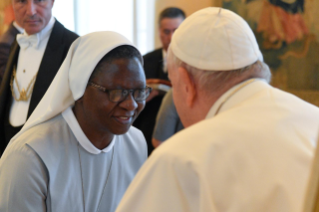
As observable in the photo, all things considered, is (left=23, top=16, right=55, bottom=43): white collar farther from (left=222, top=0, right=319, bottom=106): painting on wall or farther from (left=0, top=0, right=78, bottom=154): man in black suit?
(left=222, top=0, right=319, bottom=106): painting on wall

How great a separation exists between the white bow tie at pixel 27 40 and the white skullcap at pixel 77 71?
3.72 feet

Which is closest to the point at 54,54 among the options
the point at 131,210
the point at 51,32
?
the point at 51,32

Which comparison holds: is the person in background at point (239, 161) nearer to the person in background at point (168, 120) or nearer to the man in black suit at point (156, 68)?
the person in background at point (168, 120)

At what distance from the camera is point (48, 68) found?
3.04 meters

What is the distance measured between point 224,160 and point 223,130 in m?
0.10

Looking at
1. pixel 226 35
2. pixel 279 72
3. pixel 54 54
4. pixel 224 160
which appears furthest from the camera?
pixel 279 72

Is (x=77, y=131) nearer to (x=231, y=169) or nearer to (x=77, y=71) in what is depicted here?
(x=77, y=71)

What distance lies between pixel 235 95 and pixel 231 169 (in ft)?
→ 1.16

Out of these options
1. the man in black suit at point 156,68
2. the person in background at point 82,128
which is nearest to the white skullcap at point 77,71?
the person in background at point 82,128

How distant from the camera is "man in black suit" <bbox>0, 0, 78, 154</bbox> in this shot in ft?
9.93

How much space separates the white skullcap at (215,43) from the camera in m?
1.50

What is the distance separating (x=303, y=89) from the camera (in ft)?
13.4

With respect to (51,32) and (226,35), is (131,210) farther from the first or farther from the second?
(51,32)

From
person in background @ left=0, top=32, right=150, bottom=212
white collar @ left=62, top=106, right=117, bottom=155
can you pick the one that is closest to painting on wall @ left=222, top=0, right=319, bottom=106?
person in background @ left=0, top=32, right=150, bottom=212
